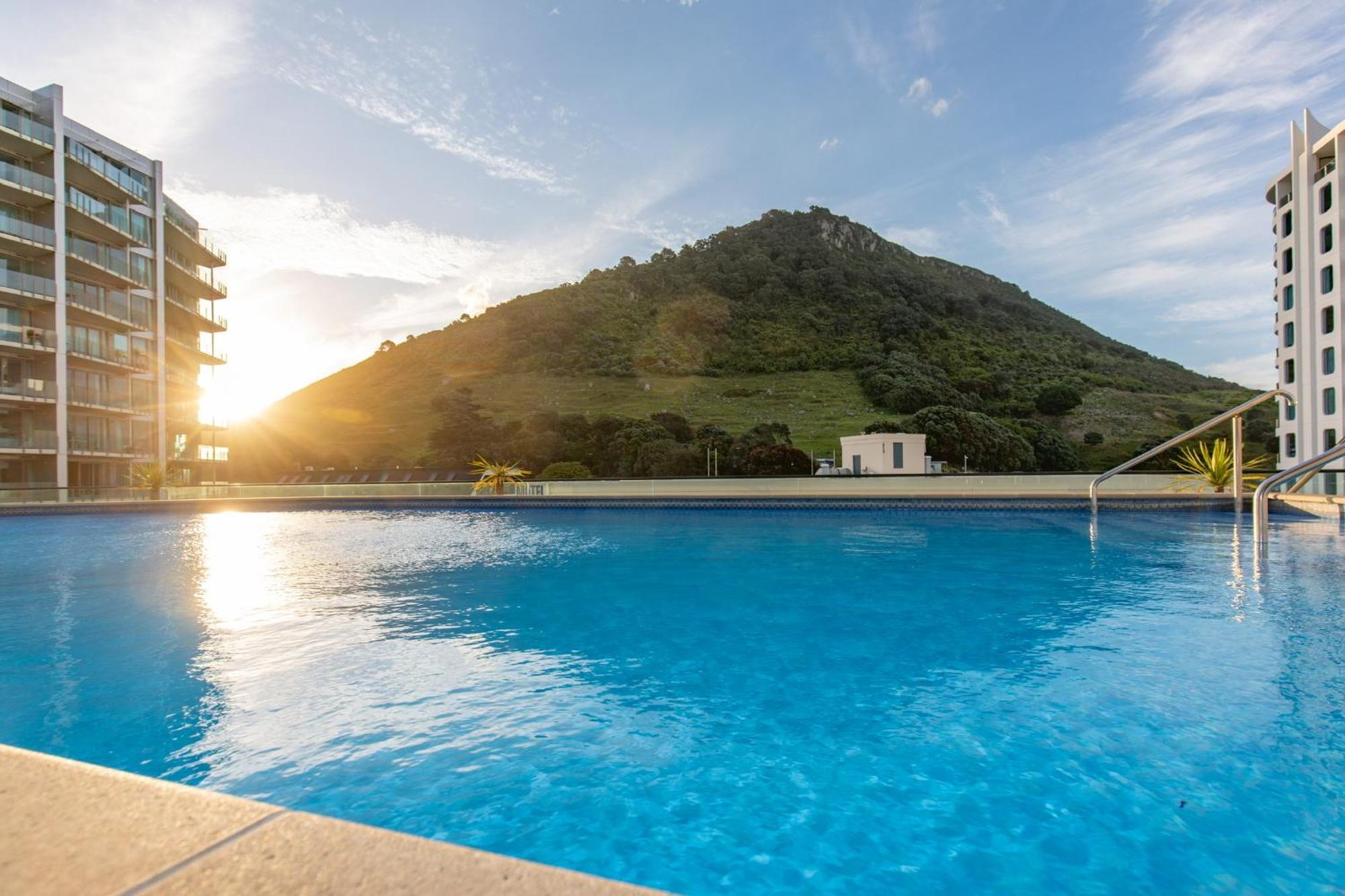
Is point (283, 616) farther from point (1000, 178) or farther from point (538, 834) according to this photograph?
point (1000, 178)

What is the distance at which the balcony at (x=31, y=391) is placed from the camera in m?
28.5

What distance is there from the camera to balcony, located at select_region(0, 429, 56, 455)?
2836cm

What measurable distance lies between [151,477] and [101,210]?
14583 mm

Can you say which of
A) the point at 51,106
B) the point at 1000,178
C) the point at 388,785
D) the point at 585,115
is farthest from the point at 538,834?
the point at 1000,178

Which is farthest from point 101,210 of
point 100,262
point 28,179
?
point 28,179

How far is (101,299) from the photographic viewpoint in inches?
1300

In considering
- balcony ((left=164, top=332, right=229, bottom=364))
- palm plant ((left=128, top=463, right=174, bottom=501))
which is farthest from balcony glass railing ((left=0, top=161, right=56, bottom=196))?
palm plant ((left=128, top=463, right=174, bottom=501))

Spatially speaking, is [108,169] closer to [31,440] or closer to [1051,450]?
[31,440]

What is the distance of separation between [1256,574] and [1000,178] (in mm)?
39044

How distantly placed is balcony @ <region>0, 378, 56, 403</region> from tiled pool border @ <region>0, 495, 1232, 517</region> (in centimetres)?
853

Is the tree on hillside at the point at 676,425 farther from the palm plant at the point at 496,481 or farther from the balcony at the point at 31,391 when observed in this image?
the balcony at the point at 31,391

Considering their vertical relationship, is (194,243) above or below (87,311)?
above

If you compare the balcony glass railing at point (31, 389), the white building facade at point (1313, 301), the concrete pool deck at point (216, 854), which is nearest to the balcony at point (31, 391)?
the balcony glass railing at point (31, 389)

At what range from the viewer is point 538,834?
3.26 m
